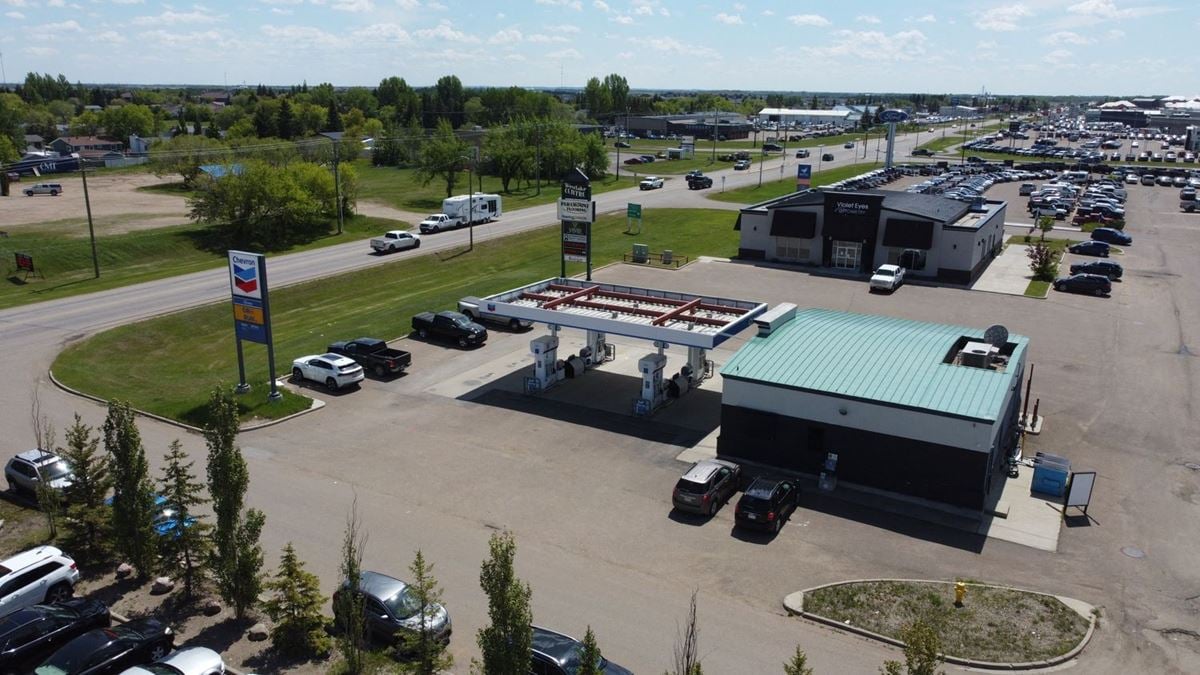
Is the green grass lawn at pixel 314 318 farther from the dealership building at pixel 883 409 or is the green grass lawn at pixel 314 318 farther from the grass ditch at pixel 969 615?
the grass ditch at pixel 969 615

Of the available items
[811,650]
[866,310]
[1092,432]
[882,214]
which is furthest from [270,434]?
[882,214]

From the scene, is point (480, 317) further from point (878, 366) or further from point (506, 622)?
point (506, 622)

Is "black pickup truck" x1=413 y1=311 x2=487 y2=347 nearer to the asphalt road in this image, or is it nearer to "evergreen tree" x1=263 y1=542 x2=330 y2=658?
the asphalt road

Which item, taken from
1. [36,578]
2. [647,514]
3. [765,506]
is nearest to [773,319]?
[765,506]

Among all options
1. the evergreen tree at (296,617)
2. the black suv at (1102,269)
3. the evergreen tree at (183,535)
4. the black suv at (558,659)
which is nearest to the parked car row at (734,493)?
the black suv at (558,659)

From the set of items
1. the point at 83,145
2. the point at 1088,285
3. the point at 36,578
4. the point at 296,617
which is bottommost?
the point at 36,578

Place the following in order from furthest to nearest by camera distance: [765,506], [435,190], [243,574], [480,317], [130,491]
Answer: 1. [435,190]
2. [480,317]
3. [765,506]
4. [130,491]
5. [243,574]
